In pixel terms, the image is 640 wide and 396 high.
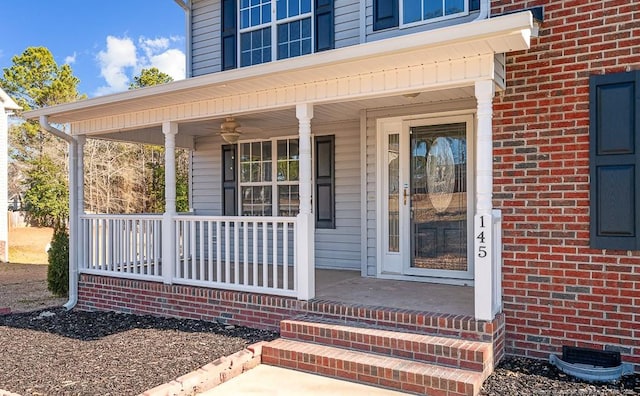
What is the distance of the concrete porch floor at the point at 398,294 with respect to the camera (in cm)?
455

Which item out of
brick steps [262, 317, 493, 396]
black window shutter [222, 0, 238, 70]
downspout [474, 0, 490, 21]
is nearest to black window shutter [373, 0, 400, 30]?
downspout [474, 0, 490, 21]

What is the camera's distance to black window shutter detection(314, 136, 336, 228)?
7.20 m

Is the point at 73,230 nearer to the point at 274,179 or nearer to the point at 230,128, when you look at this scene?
the point at 230,128

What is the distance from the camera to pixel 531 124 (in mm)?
4207

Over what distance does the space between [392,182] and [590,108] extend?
2.62m

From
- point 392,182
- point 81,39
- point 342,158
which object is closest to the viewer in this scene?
→ point 392,182

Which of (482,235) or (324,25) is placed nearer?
(482,235)

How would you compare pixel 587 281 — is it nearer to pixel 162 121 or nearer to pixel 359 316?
pixel 359 316

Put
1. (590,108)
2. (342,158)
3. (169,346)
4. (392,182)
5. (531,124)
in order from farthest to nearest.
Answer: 1. (342,158)
2. (392,182)
3. (169,346)
4. (531,124)
5. (590,108)

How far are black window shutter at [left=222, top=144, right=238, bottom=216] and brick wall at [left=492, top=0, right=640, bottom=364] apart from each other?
4859 millimetres

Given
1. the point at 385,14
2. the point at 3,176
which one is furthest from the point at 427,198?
the point at 3,176

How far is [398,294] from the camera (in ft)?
16.8

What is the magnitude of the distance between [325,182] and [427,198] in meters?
1.86

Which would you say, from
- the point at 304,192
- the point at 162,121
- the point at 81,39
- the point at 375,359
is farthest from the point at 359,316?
the point at 81,39
